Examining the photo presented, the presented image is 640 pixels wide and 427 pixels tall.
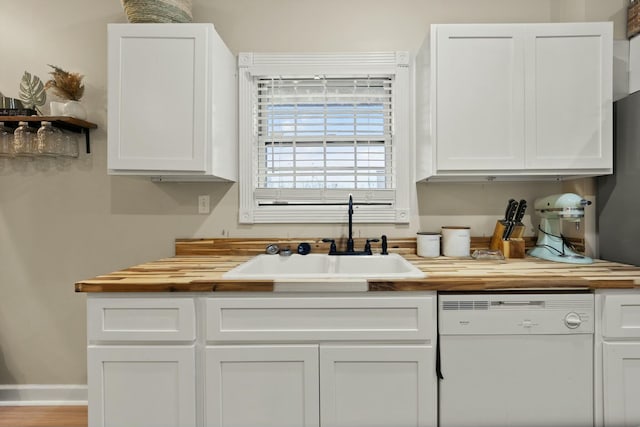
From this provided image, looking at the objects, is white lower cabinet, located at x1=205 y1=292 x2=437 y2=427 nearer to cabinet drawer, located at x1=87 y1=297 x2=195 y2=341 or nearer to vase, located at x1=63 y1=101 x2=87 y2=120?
cabinet drawer, located at x1=87 y1=297 x2=195 y2=341

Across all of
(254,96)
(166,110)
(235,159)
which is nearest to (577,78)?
(254,96)

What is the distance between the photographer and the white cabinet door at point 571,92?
1887mm

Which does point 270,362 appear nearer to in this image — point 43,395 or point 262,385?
point 262,385

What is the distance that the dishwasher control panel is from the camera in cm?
153

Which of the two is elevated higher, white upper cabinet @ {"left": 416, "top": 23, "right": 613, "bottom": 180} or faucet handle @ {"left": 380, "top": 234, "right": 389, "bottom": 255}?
white upper cabinet @ {"left": 416, "top": 23, "right": 613, "bottom": 180}

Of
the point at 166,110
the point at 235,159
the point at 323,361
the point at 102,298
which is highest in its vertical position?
the point at 166,110

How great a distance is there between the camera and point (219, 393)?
5.06 ft

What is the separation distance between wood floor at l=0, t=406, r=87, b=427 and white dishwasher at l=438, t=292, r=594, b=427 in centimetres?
207

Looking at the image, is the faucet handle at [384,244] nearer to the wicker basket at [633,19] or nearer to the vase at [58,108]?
the wicker basket at [633,19]

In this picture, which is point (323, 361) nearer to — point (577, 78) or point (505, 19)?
point (577, 78)

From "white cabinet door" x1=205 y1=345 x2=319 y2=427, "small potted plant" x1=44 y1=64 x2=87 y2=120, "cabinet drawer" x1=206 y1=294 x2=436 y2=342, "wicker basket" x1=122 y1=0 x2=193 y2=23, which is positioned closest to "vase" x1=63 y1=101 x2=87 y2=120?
"small potted plant" x1=44 y1=64 x2=87 y2=120

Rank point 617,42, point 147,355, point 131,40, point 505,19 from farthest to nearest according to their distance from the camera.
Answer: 1. point 505,19
2. point 617,42
3. point 131,40
4. point 147,355

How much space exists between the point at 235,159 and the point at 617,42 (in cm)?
223

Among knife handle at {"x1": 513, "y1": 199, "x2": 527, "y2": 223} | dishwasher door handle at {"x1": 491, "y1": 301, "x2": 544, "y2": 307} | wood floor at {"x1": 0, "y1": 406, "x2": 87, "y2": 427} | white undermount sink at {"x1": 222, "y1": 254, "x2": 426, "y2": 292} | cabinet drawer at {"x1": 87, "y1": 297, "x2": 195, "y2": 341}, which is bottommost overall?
wood floor at {"x1": 0, "y1": 406, "x2": 87, "y2": 427}
